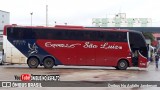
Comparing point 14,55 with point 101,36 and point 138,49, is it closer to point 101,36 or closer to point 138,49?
point 101,36

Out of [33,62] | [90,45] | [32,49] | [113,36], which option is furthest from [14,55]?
[113,36]

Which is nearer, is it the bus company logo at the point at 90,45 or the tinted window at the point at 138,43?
the bus company logo at the point at 90,45

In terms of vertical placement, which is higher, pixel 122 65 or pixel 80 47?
pixel 80 47

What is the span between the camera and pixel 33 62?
30.2 m

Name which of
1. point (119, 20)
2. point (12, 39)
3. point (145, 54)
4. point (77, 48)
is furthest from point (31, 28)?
point (119, 20)

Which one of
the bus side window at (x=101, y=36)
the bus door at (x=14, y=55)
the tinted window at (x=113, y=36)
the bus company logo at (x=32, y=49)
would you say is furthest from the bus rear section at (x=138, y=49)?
the bus door at (x=14, y=55)

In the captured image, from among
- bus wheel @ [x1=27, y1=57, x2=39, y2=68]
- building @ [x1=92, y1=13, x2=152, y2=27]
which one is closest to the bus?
bus wheel @ [x1=27, y1=57, x2=39, y2=68]

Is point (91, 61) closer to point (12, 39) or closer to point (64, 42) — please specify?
point (64, 42)

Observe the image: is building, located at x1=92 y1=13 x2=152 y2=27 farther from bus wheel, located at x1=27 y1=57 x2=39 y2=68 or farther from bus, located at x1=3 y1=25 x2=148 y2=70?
bus wheel, located at x1=27 y1=57 x2=39 y2=68

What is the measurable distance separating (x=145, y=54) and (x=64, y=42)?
639 centimetres

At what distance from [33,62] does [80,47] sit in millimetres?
3811

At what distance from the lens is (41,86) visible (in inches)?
616

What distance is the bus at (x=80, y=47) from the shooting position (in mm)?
30094

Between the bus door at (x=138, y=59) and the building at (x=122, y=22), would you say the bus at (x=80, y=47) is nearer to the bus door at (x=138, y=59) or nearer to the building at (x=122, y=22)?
the bus door at (x=138, y=59)
